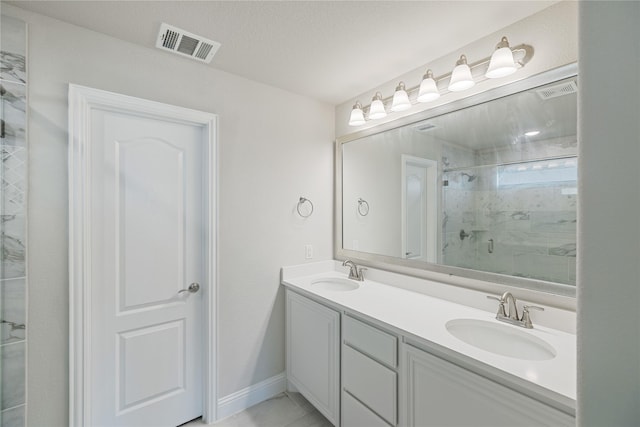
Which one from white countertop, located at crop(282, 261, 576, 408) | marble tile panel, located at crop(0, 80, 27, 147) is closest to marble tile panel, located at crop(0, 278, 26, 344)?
marble tile panel, located at crop(0, 80, 27, 147)

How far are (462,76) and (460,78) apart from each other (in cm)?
1

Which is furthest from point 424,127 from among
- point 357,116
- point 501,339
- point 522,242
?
point 501,339

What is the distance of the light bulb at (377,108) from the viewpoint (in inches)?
81.7

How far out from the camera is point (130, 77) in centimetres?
165

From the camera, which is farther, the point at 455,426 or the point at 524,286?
the point at 524,286

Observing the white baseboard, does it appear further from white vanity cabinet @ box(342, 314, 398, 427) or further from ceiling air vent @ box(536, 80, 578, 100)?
ceiling air vent @ box(536, 80, 578, 100)

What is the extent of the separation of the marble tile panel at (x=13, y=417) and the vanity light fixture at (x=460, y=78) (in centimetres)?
260

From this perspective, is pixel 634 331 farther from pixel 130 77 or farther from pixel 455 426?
pixel 130 77

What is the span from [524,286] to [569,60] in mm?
1085

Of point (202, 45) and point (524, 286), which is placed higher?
point (202, 45)

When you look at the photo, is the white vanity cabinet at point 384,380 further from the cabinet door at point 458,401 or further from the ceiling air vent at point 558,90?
the ceiling air vent at point 558,90

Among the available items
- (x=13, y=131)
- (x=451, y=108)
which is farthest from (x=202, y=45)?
(x=451, y=108)

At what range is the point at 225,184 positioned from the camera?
6.50ft

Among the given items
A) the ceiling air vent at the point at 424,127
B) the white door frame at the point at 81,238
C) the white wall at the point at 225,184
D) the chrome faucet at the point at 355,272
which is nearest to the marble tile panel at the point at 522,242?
the ceiling air vent at the point at 424,127
